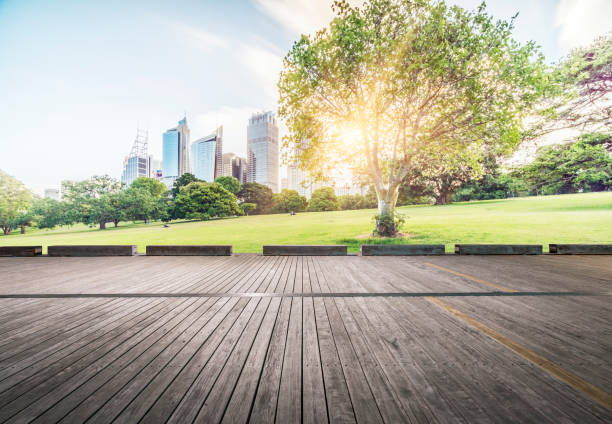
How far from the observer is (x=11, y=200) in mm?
29375

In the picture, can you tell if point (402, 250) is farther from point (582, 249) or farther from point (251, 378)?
point (251, 378)

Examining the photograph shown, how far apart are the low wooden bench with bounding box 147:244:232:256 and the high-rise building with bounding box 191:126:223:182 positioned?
370 feet

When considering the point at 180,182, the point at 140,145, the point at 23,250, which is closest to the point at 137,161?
the point at 140,145

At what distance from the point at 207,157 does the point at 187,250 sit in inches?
4982

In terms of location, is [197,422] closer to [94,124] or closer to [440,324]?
[440,324]

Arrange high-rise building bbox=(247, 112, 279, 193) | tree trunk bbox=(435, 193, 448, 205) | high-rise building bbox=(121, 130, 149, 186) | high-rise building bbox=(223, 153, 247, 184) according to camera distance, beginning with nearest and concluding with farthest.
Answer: tree trunk bbox=(435, 193, 448, 205)
high-rise building bbox=(247, 112, 279, 193)
high-rise building bbox=(121, 130, 149, 186)
high-rise building bbox=(223, 153, 247, 184)

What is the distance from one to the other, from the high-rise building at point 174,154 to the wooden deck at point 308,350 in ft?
377

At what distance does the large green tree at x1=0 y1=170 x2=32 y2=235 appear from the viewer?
2872cm

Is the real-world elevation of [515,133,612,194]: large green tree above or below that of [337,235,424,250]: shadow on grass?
above

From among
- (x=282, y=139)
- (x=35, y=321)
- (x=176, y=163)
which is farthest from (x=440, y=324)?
(x=176, y=163)

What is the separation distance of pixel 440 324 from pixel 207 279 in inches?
169

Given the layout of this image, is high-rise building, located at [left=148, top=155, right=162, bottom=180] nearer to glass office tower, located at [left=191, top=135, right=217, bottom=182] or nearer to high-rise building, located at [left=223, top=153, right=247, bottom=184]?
glass office tower, located at [left=191, top=135, right=217, bottom=182]

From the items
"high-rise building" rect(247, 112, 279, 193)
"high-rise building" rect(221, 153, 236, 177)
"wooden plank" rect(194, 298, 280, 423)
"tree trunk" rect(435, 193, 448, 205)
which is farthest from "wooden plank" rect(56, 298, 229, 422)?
"high-rise building" rect(221, 153, 236, 177)

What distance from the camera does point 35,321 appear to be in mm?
2930
